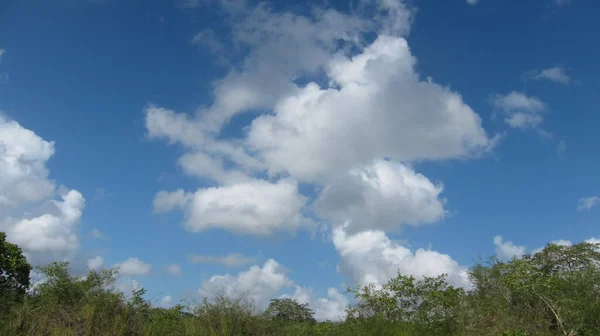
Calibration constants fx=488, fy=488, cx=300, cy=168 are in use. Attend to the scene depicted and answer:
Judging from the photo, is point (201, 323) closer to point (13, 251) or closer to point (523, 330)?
point (523, 330)

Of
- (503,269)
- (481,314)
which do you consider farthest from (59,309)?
(503,269)

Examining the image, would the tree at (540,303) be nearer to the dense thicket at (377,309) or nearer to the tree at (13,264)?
the dense thicket at (377,309)

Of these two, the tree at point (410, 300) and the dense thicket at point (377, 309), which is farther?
the tree at point (410, 300)

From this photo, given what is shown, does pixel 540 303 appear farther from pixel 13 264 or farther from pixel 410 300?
pixel 13 264

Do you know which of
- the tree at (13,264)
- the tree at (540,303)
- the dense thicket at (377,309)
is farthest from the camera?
the tree at (13,264)

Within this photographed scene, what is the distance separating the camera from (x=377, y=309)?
37.1 metres

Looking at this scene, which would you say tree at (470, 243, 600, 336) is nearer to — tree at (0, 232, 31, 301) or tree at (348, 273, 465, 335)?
tree at (348, 273, 465, 335)

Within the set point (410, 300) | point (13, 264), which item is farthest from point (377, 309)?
point (13, 264)

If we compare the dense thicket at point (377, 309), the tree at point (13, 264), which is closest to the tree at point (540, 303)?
the dense thicket at point (377, 309)

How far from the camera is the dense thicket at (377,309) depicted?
53.0 feet

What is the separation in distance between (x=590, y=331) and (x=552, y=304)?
6.79 feet

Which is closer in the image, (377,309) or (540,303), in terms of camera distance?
(540,303)

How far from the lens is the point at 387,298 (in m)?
37.4

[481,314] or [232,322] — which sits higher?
[481,314]
